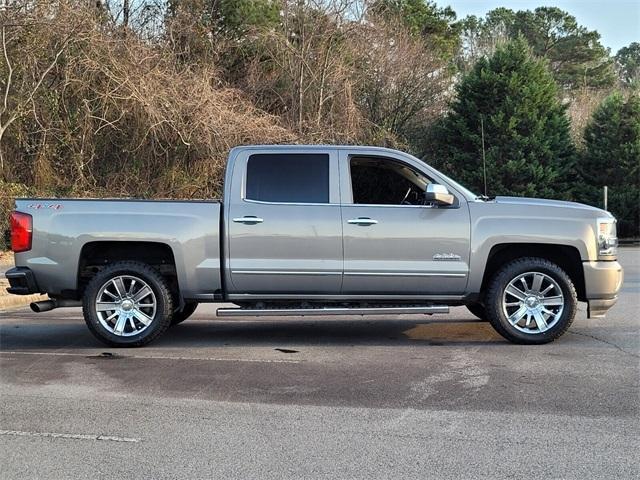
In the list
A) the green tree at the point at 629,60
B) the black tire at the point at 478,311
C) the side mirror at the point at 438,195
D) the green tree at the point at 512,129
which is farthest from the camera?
the green tree at the point at 629,60

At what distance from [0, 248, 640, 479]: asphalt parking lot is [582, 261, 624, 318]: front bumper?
1.63 ft

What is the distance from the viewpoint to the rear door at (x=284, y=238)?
6.99m

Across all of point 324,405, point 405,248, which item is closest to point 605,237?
point 405,248

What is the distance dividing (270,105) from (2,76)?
8.95 metres

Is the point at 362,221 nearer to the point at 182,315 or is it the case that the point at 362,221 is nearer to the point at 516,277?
the point at 516,277

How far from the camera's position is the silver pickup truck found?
276 inches

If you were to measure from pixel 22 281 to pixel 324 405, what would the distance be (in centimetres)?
372

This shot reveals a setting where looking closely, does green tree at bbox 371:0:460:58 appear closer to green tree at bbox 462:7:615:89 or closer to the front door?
green tree at bbox 462:7:615:89

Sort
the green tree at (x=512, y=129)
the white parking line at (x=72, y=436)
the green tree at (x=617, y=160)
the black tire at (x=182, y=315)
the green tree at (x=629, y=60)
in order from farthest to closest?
the green tree at (x=629, y=60)
the green tree at (x=617, y=160)
the green tree at (x=512, y=129)
the black tire at (x=182, y=315)
the white parking line at (x=72, y=436)

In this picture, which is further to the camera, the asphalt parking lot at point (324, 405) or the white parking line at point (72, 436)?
the white parking line at point (72, 436)

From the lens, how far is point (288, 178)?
724cm

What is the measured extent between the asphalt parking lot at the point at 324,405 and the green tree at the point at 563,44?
138 feet

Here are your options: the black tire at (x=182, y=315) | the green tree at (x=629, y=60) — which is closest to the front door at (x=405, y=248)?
the black tire at (x=182, y=315)

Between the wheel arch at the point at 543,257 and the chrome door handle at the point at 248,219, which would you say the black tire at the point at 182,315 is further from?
the wheel arch at the point at 543,257
